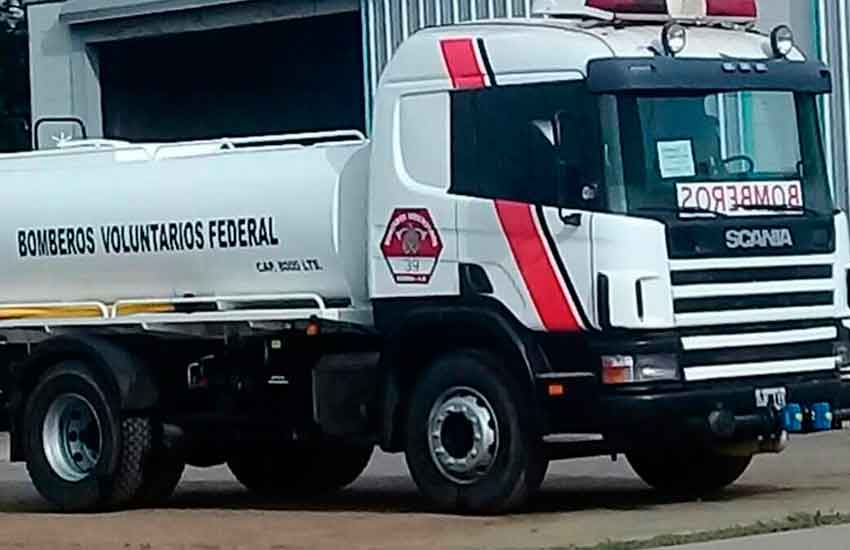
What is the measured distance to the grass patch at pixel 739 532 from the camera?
13539 mm

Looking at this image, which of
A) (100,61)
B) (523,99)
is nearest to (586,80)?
(523,99)

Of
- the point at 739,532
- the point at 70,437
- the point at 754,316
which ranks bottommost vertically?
the point at 739,532

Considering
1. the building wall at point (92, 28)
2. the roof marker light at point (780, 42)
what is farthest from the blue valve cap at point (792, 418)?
the building wall at point (92, 28)

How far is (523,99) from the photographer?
50.6 ft

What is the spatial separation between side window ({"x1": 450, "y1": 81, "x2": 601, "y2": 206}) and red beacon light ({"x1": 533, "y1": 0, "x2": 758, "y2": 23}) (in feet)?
2.89

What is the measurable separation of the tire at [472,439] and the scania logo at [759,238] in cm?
166

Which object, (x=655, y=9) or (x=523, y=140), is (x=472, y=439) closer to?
(x=523, y=140)

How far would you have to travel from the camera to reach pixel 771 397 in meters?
15.4

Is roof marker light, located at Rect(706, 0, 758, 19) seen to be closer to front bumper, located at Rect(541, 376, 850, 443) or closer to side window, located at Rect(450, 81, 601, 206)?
side window, located at Rect(450, 81, 601, 206)

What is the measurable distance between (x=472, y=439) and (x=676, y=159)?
87.8 inches

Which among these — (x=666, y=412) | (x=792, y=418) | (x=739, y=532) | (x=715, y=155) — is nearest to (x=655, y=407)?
(x=666, y=412)

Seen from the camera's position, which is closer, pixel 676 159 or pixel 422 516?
pixel 676 159

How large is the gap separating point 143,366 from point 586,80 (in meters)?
4.22

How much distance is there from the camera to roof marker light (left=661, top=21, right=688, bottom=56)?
610 inches
